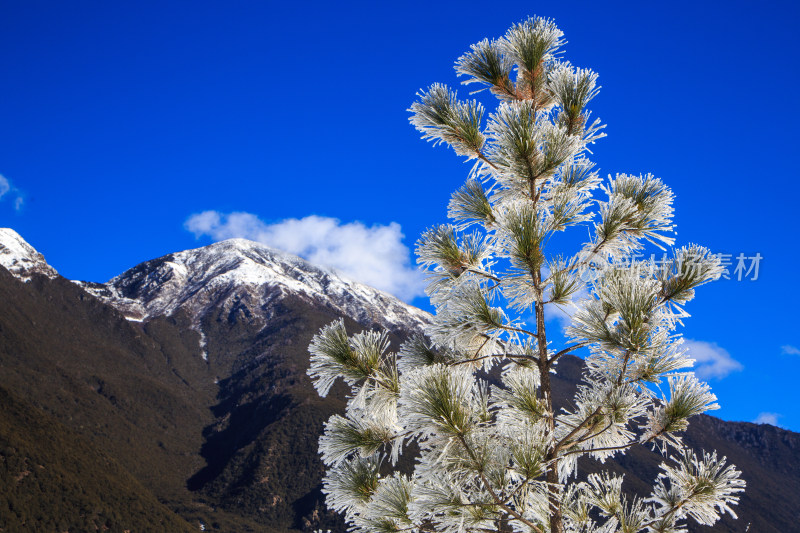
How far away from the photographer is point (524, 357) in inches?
172

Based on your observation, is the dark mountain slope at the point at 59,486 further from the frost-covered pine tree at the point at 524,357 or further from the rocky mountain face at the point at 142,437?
the frost-covered pine tree at the point at 524,357

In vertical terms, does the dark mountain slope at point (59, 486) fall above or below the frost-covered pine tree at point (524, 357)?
below

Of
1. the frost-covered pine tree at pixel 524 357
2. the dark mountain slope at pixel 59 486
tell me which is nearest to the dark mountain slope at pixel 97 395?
the dark mountain slope at pixel 59 486

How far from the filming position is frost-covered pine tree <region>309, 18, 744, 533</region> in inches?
135

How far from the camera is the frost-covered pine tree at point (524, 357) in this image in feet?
11.3

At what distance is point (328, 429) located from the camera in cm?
→ 457

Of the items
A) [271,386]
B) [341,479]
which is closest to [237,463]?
[271,386]

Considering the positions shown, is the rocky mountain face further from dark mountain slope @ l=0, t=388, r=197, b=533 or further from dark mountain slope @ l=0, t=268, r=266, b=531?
dark mountain slope @ l=0, t=268, r=266, b=531

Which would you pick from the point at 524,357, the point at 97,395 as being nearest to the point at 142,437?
the point at 97,395

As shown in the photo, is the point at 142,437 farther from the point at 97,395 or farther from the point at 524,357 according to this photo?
the point at 524,357

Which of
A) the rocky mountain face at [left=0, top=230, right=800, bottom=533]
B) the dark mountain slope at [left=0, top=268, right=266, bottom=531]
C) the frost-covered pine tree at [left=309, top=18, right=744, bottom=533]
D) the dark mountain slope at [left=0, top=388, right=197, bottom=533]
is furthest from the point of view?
the dark mountain slope at [left=0, top=268, right=266, bottom=531]

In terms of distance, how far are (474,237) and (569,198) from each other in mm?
863

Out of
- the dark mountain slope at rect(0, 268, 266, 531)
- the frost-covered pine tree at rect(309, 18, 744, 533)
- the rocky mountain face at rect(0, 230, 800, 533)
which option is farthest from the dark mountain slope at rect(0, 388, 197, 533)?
the frost-covered pine tree at rect(309, 18, 744, 533)

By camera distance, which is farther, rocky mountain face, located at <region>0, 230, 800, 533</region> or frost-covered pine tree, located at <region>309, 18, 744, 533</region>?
rocky mountain face, located at <region>0, 230, 800, 533</region>
